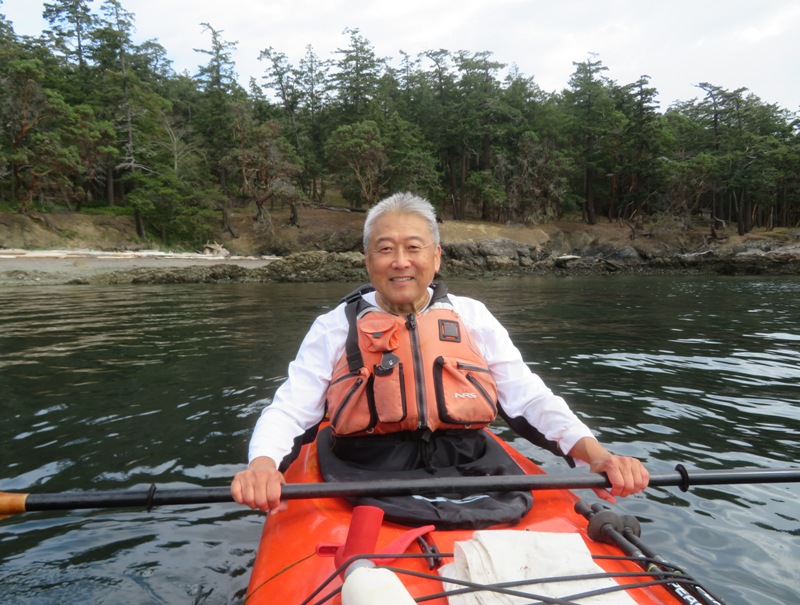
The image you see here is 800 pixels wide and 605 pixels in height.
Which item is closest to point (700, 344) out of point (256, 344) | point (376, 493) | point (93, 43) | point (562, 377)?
point (562, 377)

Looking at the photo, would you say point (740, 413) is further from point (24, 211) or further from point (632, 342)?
point (24, 211)

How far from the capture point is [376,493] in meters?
2.07

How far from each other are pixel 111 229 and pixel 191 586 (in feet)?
109

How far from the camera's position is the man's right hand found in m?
2.00

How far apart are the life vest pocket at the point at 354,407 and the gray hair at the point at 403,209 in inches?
27.4

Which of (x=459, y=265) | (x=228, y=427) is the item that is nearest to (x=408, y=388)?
(x=228, y=427)

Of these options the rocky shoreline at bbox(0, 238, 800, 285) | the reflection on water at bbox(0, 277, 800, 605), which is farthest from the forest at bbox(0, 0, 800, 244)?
the reflection on water at bbox(0, 277, 800, 605)

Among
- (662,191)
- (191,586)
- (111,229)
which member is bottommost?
(191,586)

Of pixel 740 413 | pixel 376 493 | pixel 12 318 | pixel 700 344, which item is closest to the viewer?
pixel 376 493

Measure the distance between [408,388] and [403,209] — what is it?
2.93 ft

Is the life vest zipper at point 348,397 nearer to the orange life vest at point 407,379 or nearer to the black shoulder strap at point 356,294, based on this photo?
the orange life vest at point 407,379

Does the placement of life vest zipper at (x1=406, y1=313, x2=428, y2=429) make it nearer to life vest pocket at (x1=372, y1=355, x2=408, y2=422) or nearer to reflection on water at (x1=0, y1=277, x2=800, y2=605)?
life vest pocket at (x1=372, y1=355, x2=408, y2=422)

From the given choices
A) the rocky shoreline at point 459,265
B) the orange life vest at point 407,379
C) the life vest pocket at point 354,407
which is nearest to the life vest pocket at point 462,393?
the orange life vest at point 407,379

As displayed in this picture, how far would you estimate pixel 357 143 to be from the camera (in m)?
33.5
